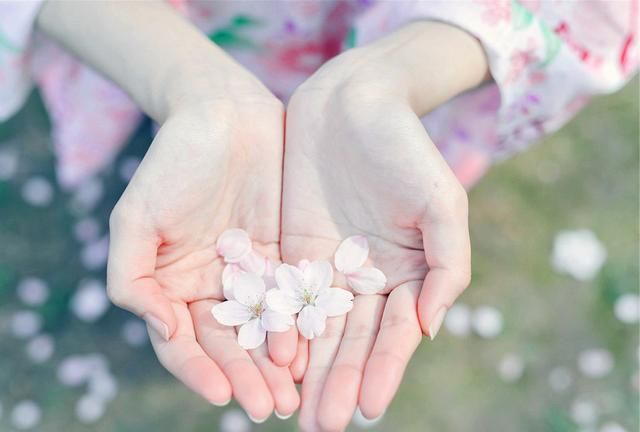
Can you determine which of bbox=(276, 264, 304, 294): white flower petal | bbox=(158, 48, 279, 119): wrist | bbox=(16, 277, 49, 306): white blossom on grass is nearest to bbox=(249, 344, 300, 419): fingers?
bbox=(276, 264, 304, 294): white flower petal

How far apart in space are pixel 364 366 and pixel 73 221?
2.82ft

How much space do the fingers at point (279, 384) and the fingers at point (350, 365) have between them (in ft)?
0.13

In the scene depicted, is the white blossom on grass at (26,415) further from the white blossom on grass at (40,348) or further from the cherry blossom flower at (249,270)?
the cherry blossom flower at (249,270)

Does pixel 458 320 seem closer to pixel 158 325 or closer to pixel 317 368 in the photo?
pixel 317 368

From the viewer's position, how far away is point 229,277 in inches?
31.7

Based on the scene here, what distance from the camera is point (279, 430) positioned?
1159mm

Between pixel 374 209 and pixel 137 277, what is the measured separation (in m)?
0.29

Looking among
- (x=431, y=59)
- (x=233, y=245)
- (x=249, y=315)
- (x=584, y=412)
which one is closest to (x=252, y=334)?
(x=249, y=315)

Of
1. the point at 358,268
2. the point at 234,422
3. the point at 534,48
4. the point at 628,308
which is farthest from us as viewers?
the point at 628,308

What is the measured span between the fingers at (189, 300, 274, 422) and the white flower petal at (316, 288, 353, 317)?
0.11 m

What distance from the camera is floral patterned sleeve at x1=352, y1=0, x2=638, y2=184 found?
0.89 metres

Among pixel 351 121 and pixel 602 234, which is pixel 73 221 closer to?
pixel 351 121

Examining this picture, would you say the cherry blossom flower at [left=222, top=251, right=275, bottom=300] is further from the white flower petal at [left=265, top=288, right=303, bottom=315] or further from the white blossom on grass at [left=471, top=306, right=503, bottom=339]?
the white blossom on grass at [left=471, top=306, right=503, bottom=339]

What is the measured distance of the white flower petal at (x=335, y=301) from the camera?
76 cm
